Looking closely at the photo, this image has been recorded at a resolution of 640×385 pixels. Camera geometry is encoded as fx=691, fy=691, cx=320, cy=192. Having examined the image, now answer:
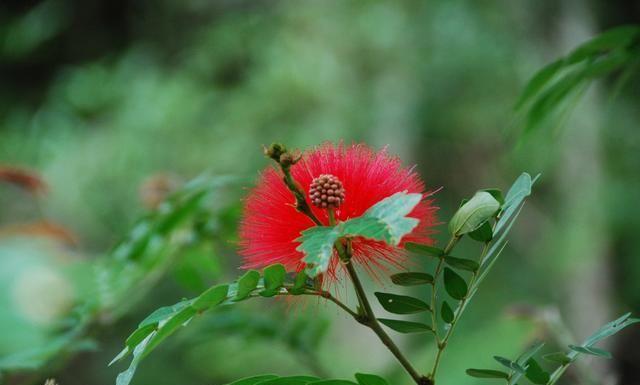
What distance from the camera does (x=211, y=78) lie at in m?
2.70

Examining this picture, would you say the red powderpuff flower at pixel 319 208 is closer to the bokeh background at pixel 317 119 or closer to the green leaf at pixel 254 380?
the green leaf at pixel 254 380

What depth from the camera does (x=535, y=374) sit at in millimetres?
355

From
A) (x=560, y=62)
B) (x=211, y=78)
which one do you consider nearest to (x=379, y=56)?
(x=211, y=78)

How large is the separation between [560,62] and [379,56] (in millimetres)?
2046

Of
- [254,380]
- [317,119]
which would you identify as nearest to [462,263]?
[254,380]

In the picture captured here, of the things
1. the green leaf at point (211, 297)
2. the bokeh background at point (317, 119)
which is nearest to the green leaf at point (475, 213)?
the green leaf at point (211, 297)

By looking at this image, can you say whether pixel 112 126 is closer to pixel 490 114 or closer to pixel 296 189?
pixel 490 114

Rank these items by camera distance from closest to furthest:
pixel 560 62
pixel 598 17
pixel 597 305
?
pixel 560 62 → pixel 597 305 → pixel 598 17

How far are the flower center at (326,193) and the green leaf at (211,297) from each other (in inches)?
2.3

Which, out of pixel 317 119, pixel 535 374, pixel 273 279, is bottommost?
pixel 535 374

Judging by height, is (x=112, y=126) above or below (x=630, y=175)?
above

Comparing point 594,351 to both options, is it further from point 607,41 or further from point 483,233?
point 607,41

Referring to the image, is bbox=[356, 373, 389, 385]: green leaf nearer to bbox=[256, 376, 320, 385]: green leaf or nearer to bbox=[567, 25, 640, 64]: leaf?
bbox=[256, 376, 320, 385]: green leaf

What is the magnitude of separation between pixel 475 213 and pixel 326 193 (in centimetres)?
7
